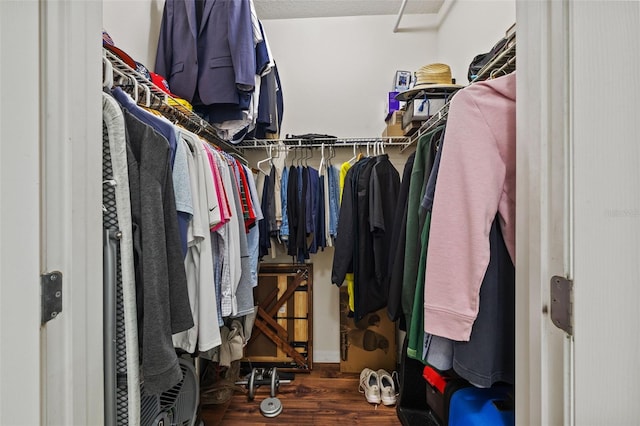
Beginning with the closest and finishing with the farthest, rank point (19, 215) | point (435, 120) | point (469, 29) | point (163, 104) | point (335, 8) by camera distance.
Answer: point (19, 215), point (163, 104), point (435, 120), point (469, 29), point (335, 8)

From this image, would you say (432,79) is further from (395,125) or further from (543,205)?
(543,205)

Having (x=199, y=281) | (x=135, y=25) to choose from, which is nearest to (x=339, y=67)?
(x=135, y=25)

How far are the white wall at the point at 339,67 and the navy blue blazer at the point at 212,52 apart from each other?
0.99 metres

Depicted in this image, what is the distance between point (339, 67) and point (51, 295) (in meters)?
2.44

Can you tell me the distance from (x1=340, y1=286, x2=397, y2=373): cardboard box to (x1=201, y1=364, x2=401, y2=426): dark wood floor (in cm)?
13

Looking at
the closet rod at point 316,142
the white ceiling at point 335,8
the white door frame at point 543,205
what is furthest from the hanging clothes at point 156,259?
the white ceiling at point 335,8

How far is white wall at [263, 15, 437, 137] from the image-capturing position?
Result: 2.31m

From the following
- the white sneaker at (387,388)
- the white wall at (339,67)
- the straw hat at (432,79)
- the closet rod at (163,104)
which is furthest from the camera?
the white wall at (339,67)

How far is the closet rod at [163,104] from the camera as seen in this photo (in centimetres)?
88

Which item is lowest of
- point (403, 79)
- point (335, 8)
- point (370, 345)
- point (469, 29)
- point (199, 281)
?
point (370, 345)

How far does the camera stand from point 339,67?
2.33 meters

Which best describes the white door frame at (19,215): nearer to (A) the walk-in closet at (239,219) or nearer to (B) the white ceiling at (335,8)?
(A) the walk-in closet at (239,219)

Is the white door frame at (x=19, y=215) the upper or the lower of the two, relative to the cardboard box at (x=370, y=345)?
upper

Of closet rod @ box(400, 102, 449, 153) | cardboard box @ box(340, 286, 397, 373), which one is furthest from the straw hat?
cardboard box @ box(340, 286, 397, 373)
